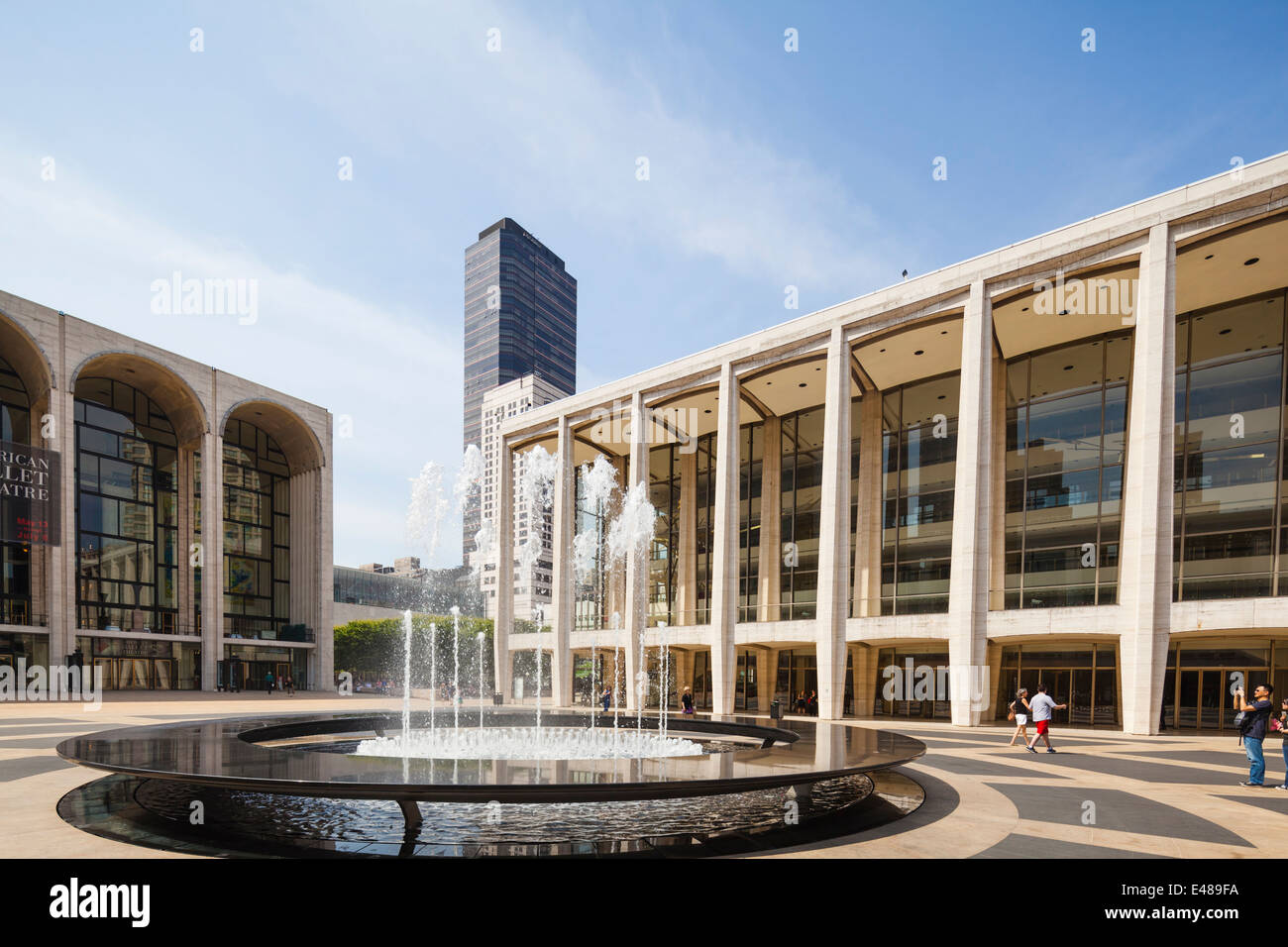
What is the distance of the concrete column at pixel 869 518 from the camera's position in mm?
33062

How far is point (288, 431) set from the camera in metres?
55.4

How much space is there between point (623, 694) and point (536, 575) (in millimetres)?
50347

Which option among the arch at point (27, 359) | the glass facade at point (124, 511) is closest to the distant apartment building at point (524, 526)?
the glass facade at point (124, 511)

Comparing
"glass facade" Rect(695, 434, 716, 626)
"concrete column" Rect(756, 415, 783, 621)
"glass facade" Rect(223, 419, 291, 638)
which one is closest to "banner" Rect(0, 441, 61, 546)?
"glass facade" Rect(223, 419, 291, 638)

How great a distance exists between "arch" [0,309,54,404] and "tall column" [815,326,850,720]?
127ft

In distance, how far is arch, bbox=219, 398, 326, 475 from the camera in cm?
5291

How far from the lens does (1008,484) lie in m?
30.8

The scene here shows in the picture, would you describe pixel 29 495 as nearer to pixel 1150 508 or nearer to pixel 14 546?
pixel 14 546

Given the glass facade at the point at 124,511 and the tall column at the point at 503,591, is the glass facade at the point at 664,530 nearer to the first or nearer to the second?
the tall column at the point at 503,591

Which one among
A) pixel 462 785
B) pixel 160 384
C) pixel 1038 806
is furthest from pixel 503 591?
pixel 462 785

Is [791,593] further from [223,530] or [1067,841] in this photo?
[223,530]

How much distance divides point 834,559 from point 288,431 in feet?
140

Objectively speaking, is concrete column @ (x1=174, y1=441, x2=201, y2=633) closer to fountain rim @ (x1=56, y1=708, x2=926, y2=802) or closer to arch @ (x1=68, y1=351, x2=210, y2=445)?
arch @ (x1=68, y1=351, x2=210, y2=445)

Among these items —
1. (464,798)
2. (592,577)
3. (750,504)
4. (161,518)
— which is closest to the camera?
(464,798)
